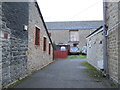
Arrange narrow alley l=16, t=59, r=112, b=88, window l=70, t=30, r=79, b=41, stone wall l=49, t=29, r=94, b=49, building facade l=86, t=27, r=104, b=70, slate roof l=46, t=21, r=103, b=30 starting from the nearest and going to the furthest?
narrow alley l=16, t=59, r=112, b=88
building facade l=86, t=27, r=104, b=70
stone wall l=49, t=29, r=94, b=49
window l=70, t=30, r=79, b=41
slate roof l=46, t=21, r=103, b=30

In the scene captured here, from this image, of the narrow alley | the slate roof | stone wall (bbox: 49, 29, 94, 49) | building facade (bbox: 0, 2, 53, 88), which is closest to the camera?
building facade (bbox: 0, 2, 53, 88)

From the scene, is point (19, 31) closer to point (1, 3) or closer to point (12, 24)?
point (12, 24)

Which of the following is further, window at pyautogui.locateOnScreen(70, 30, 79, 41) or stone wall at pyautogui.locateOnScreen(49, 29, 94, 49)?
window at pyautogui.locateOnScreen(70, 30, 79, 41)

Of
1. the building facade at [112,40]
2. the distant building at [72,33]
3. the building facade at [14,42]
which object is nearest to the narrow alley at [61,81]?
the building facade at [14,42]

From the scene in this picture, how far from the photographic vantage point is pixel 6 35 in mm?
4750

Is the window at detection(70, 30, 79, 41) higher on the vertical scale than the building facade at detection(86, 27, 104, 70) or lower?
higher

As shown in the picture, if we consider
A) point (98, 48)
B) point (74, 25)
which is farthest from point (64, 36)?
point (98, 48)

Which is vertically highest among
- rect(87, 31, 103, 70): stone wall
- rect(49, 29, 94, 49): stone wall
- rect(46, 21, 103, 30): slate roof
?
rect(46, 21, 103, 30): slate roof

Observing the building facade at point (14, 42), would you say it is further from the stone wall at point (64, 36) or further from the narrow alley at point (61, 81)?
the stone wall at point (64, 36)

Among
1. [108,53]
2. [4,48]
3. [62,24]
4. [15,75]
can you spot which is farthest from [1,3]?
[62,24]

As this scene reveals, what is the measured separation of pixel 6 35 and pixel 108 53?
4.82m

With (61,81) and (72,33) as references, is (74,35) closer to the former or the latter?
(72,33)

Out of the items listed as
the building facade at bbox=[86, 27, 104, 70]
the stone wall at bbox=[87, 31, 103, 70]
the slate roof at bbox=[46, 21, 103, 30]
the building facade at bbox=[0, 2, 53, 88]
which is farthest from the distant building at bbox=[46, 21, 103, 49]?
the building facade at bbox=[0, 2, 53, 88]

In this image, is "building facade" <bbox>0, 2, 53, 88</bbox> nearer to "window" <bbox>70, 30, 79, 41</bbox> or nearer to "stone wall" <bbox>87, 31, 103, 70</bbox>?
"stone wall" <bbox>87, 31, 103, 70</bbox>
